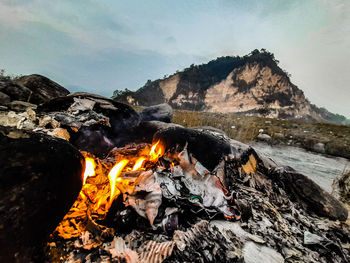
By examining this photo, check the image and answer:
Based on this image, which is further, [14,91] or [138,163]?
[14,91]

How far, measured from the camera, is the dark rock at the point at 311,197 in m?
2.09

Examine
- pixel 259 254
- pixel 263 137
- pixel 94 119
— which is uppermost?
pixel 94 119

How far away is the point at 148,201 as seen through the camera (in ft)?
4.44

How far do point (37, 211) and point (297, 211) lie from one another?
2.66 metres

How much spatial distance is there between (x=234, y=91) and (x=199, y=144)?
39.3 metres

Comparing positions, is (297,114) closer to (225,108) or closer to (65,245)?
(225,108)

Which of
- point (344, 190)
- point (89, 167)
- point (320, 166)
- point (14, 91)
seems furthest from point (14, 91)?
point (320, 166)

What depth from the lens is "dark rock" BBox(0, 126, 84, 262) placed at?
81 cm

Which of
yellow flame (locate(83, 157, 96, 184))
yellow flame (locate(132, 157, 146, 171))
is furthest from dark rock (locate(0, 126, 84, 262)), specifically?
yellow flame (locate(132, 157, 146, 171))

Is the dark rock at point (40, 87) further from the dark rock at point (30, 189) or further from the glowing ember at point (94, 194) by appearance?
the dark rock at point (30, 189)

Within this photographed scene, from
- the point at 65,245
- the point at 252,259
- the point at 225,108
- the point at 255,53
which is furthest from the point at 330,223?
the point at 255,53

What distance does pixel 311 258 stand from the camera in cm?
133

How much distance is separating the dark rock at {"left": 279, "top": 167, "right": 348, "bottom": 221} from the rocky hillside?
1321 inches

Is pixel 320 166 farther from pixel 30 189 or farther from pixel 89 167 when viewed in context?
pixel 30 189
